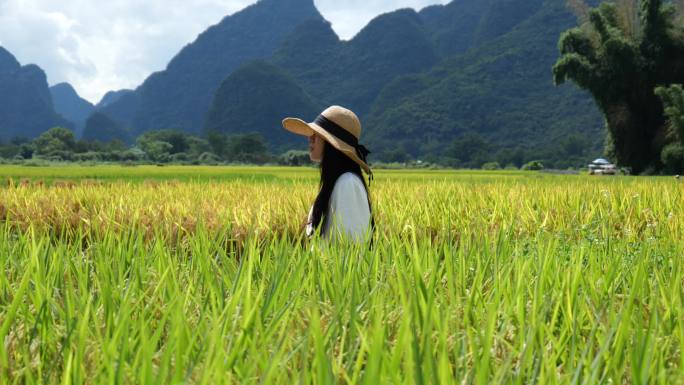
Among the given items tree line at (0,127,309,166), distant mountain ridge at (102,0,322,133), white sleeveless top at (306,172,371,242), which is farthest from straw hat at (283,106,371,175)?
distant mountain ridge at (102,0,322,133)

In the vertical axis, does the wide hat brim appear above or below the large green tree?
below

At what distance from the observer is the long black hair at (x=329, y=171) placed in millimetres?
3057

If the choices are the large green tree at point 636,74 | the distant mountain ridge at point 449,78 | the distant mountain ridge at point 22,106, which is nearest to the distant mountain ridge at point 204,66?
the distant mountain ridge at point 22,106

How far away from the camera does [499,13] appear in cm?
12719

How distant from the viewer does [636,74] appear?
26.2m

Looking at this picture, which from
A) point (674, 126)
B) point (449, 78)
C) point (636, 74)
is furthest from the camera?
point (449, 78)

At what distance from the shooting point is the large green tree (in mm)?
25812

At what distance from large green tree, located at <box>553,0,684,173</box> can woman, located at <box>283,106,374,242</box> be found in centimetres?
2552

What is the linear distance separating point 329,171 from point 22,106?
182 m

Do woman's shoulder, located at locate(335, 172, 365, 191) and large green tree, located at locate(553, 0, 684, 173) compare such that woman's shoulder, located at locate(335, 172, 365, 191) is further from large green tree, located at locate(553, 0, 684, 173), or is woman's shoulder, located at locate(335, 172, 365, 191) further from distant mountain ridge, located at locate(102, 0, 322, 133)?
distant mountain ridge, located at locate(102, 0, 322, 133)

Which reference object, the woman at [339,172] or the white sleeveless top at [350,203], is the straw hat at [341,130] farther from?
the white sleeveless top at [350,203]

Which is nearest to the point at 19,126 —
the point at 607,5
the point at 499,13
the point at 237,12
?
the point at 237,12

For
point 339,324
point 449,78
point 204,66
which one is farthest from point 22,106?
point 339,324

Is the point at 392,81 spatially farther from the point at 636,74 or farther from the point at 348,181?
the point at 348,181
